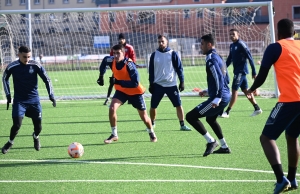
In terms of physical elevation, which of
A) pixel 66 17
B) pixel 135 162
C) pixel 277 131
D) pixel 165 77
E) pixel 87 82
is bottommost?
pixel 87 82

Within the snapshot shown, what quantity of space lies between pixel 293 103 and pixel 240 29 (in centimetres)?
1747

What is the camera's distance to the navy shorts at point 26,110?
10.6 m

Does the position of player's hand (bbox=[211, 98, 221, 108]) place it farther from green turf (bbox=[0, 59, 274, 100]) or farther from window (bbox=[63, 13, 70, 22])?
window (bbox=[63, 13, 70, 22])

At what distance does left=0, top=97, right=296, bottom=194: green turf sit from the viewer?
7734 millimetres

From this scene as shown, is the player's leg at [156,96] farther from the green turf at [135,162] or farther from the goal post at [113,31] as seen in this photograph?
the goal post at [113,31]

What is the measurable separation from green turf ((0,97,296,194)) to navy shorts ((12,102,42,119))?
2.24 ft

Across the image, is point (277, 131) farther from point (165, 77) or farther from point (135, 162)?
point (165, 77)

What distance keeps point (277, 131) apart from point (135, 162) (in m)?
3.07

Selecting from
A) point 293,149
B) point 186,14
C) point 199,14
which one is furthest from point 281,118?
point 186,14

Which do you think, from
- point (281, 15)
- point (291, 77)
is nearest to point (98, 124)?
point (291, 77)

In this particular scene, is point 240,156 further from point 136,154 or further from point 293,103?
point 293,103

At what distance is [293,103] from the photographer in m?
7.00

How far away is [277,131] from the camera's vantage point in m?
7.05

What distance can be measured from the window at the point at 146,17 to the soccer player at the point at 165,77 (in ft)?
32.4
